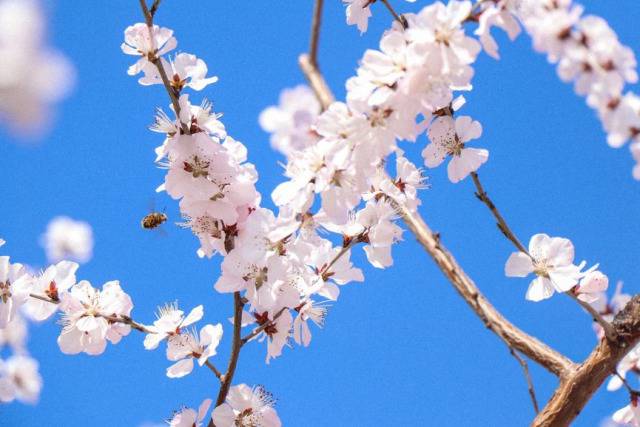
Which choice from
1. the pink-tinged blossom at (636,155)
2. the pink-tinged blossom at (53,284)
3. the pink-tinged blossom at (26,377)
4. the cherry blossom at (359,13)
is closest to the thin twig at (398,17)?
the cherry blossom at (359,13)

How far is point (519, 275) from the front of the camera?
4.65 ft

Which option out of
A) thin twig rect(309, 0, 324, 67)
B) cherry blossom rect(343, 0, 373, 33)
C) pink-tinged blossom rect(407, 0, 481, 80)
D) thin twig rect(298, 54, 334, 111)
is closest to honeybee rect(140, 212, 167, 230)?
cherry blossom rect(343, 0, 373, 33)

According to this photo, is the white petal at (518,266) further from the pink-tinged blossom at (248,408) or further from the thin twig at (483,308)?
the pink-tinged blossom at (248,408)

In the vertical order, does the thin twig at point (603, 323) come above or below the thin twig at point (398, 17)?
below

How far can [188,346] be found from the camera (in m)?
1.41

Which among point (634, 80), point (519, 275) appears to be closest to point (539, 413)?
point (519, 275)

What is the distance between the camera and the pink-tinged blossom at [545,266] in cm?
141

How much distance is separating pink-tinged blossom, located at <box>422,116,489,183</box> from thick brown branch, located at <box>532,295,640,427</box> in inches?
16.5

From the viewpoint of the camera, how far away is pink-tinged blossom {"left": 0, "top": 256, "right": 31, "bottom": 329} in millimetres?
1427

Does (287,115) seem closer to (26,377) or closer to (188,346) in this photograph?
(26,377)

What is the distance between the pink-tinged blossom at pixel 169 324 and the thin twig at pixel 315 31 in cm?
167

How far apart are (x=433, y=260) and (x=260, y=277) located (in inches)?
33.0

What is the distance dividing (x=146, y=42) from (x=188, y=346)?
63cm

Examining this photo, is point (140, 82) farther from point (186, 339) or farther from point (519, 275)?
point (519, 275)
